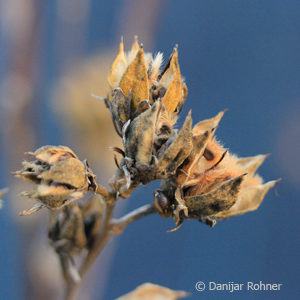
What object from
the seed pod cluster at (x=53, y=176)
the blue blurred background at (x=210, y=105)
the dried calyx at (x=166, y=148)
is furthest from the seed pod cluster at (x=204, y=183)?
the blue blurred background at (x=210, y=105)

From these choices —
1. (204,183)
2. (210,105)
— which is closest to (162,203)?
(204,183)

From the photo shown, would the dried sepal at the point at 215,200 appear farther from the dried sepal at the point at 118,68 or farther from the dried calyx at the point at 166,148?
the dried sepal at the point at 118,68

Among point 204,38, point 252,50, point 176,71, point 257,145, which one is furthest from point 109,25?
point 176,71

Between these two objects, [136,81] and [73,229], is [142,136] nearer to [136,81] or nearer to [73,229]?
[136,81]

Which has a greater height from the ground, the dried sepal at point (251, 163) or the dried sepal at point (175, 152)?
the dried sepal at point (251, 163)

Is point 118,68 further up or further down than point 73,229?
further up

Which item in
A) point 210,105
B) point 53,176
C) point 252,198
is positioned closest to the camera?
point 53,176
